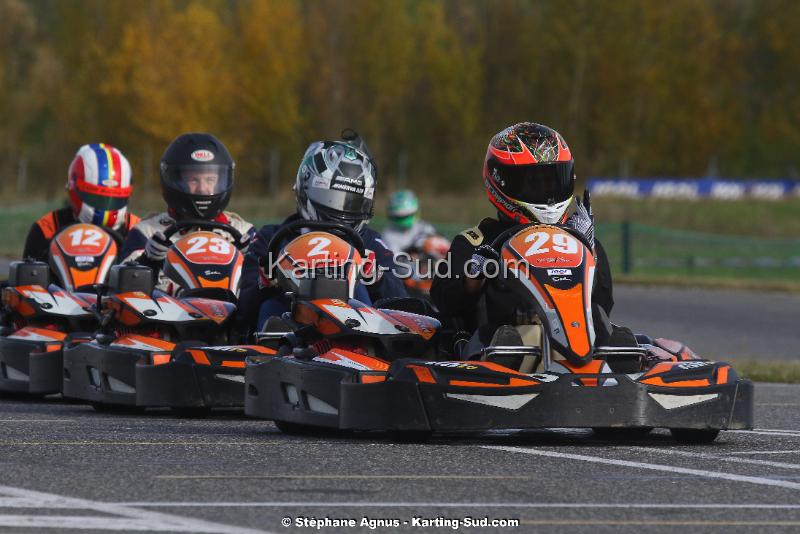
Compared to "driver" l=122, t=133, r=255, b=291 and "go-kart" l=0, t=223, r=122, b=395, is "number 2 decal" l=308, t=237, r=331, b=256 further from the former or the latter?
"driver" l=122, t=133, r=255, b=291

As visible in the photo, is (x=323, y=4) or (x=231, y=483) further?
(x=323, y=4)

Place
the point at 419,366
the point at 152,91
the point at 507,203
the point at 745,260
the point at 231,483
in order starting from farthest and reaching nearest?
the point at 152,91 → the point at 745,260 → the point at 507,203 → the point at 419,366 → the point at 231,483

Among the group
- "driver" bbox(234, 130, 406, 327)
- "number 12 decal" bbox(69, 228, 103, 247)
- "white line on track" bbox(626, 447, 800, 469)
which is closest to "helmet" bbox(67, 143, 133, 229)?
"number 12 decal" bbox(69, 228, 103, 247)

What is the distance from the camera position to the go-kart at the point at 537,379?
7586mm

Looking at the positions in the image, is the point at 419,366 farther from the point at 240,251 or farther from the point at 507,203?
the point at 240,251

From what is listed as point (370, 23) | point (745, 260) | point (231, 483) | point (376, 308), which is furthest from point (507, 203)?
point (370, 23)

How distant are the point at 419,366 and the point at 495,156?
143 cm

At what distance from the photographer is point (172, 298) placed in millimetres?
10531

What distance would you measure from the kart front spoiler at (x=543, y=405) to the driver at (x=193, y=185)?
14.7ft

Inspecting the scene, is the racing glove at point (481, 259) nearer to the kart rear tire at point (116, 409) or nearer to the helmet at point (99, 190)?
the kart rear tire at point (116, 409)

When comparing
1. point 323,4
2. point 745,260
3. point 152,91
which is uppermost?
point 323,4

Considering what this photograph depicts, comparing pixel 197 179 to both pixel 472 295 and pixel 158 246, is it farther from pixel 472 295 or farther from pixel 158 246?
pixel 472 295

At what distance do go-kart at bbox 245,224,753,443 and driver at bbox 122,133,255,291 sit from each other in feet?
13.3

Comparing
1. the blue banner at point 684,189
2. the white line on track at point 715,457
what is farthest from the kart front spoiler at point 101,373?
the blue banner at point 684,189
